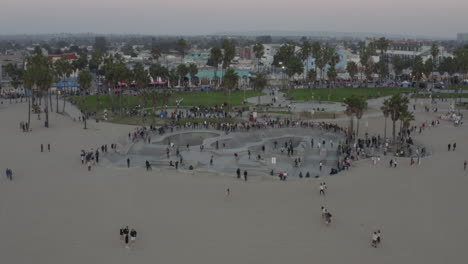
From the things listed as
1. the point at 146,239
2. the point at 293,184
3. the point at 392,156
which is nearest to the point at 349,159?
the point at 392,156

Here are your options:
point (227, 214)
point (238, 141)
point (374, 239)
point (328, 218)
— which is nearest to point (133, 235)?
point (227, 214)

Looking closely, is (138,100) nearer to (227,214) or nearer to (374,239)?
(227,214)

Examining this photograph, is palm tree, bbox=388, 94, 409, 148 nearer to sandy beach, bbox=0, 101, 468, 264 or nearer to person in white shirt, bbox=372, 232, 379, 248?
sandy beach, bbox=0, 101, 468, 264

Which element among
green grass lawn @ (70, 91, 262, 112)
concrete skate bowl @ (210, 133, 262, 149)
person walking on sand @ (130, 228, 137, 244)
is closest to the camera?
person walking on sand @ (130, 228, 137, 244)

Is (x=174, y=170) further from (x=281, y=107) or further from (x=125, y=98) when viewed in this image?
(x=125, y=98)

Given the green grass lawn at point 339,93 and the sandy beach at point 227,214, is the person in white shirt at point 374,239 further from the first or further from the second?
the green grass lawn at point 339,93

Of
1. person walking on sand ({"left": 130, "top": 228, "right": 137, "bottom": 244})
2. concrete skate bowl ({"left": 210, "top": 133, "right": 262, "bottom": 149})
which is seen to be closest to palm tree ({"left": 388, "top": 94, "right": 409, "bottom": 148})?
concrete skate bowl ({"left": 210, "top": 133, "right": 262, "bottom": 149})
